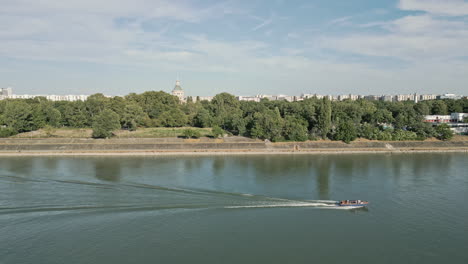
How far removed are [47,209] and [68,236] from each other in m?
2.13

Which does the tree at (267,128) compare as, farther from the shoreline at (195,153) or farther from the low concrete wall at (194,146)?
the shoreline at (195,153)

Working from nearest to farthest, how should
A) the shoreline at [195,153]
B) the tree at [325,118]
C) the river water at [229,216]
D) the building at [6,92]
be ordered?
the river water at [229,216] < the shoreline at [195,153] < the tree at [325,118] < the building at [6,92]

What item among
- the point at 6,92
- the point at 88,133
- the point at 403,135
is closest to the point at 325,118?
the point at 403,135

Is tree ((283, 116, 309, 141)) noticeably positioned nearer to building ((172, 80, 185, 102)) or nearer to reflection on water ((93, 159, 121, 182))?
reflection on water ((93, 159, 121, 182))

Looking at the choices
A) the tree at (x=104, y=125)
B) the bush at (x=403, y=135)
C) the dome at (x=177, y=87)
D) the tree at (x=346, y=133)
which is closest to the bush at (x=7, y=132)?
the tree at (x=104, y=125)

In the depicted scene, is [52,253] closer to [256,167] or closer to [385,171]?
[256,167]

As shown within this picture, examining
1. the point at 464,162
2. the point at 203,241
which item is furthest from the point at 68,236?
the point at 464,162

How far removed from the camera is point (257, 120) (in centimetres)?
2472

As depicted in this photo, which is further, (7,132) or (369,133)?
(369,133)

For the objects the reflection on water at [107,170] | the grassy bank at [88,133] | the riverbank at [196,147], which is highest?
the grassy bank at [88,133]

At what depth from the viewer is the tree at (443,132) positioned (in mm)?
24644

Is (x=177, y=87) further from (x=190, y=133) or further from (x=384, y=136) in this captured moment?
(x=384, y=136)

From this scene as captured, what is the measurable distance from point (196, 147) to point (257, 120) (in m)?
5.37

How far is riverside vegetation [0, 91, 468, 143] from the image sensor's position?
24078mm
